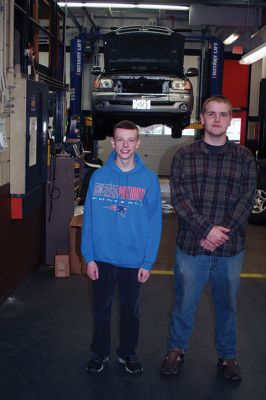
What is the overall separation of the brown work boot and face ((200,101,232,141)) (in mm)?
1452

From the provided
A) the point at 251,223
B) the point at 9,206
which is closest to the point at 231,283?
the point at 9,206

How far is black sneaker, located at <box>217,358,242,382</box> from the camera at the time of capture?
3.39 meters

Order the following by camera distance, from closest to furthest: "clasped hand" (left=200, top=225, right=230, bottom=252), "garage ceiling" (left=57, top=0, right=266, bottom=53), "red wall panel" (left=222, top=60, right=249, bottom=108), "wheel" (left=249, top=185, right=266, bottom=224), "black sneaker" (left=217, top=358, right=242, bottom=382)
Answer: "clasped hand" (left=200, top=225, right=230, bottom=252) < "black sneaker" (left=217, top=358, right=242, bottom=382) < "wheel" (left=249, top=185, right=266, bottom=224) < "garage ceiling" (left=57, top=0, right=266, bottom=53) < "red wall panel" (left=222, top=60, right=249, bottom=108)

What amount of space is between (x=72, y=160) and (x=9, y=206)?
4.73ft

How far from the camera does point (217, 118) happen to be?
10.5ft

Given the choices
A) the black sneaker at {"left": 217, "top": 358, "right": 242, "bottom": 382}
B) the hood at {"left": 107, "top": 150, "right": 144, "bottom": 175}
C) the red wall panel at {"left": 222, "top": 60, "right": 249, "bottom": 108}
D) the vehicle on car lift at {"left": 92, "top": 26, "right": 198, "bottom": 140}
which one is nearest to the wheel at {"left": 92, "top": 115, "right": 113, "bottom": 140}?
the vehicle on car lift at {"left": 92, "top": 26, "right": 198, "bottom": 140}

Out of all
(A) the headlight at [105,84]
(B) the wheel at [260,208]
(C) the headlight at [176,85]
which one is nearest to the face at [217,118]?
(B) the wheel at [260,208]

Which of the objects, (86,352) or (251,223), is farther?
(251,223)

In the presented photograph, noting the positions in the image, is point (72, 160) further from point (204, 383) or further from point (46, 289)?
point (204, 383)

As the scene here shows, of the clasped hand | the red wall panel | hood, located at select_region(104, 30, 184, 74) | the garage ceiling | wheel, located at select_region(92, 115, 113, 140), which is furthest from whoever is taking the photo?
the red wall panel

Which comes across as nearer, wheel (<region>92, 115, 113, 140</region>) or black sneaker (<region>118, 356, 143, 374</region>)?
black sneaker (<region>118, 356, 143, 374</region>)

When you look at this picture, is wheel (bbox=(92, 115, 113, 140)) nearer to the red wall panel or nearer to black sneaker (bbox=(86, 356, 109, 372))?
black sneaker (bbox=(86, 356, 109, 372))

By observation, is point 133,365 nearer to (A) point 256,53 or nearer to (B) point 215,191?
(B) point 215,191

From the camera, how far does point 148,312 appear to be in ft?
15.2
